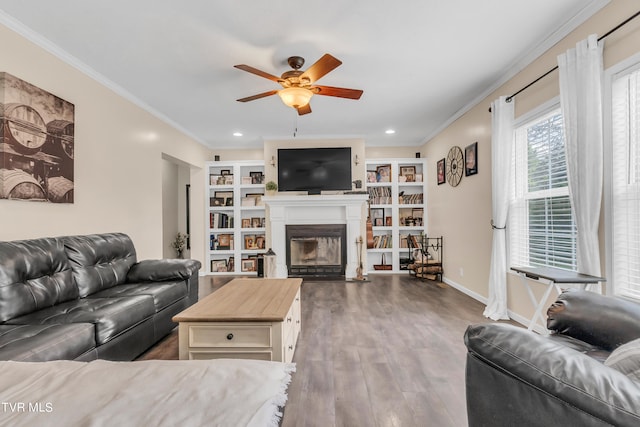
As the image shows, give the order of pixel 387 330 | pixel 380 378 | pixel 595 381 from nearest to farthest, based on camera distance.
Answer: pixel 595 381 → pixel 380 378 → pixel 387 330

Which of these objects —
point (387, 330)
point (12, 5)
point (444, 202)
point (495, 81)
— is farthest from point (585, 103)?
point (12, 5)

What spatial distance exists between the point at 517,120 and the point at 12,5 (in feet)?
14.3

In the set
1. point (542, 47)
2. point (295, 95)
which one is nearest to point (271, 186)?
point (295, 95)

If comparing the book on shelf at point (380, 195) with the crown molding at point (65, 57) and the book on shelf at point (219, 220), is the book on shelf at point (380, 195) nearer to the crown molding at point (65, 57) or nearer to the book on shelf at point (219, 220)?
the book on shelf at point (219, 220)

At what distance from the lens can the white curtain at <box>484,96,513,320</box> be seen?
3.08 metres

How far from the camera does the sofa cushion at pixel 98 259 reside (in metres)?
2.35

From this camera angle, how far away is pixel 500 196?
123 inches

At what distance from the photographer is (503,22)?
2260mm

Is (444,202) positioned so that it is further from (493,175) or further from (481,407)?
(481,407)

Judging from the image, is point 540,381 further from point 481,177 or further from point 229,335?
point 481,177

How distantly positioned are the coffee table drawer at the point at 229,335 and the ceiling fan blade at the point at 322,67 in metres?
1.95

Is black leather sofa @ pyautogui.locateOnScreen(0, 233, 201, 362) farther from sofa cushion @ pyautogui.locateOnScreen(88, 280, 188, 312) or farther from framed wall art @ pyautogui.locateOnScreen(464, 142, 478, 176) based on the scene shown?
framed wall art @ pyautogui.locateOnScreen(464, 142, 478, 176)

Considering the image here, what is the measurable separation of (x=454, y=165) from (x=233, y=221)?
414 cm

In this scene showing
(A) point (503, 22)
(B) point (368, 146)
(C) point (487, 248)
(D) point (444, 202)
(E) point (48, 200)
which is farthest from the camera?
(B) point (368, 146)
